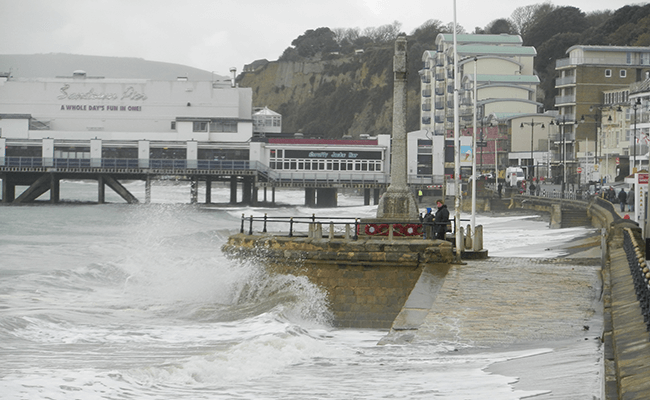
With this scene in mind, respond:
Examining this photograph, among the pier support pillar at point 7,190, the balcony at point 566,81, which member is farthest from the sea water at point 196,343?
the balcony at point 566,81

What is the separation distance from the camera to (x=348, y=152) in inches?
3489

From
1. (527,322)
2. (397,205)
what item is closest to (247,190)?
(397,205)

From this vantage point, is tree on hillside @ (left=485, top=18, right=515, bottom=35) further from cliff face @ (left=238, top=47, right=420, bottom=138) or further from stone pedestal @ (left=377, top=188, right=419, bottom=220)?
stone pedestal @ (left=377, top=188, right=419, bottom=220)

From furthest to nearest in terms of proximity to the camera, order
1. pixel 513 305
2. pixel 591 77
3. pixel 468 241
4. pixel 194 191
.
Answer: pixel 591 77, pixel 194 191, pixel 468 241, pixel 513 305

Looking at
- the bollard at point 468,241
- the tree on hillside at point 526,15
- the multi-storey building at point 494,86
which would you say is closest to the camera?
the bollard at point 468,241

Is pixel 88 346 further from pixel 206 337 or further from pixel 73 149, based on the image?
pixel 73 149

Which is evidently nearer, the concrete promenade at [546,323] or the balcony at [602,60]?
the concrete promenade at [546,323]

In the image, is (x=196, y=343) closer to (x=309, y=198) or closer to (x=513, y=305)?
(x=513, y=305)

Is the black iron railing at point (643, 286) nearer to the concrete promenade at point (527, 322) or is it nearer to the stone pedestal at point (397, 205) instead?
the concrete promenade at point (527, 322)

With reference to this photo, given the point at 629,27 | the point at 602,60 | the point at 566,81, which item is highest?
the point at 629,27

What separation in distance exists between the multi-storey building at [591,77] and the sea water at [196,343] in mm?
69116

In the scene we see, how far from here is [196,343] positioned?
15922 mm

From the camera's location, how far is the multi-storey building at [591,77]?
325 feet

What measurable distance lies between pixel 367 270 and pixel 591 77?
87.2 m
